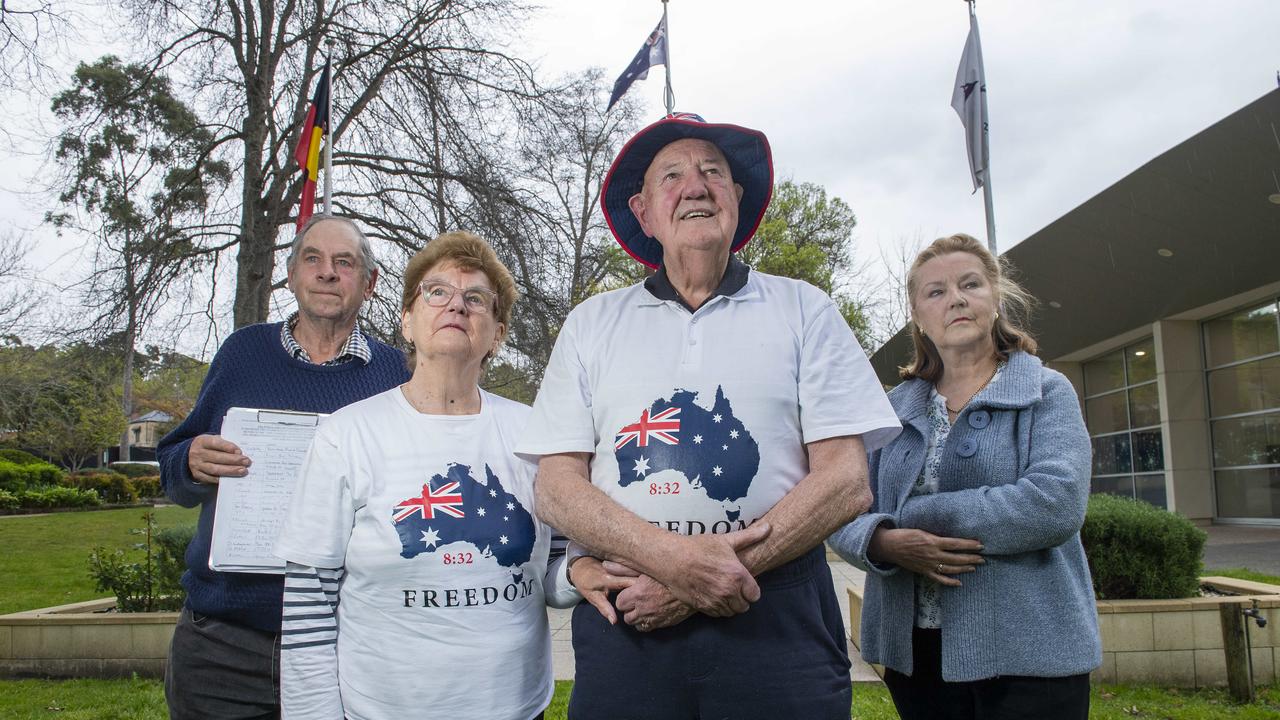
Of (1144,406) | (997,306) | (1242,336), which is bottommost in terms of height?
(997,306)

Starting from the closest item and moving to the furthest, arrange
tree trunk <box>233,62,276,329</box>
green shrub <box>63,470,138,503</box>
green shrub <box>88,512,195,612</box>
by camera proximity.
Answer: green shrub <box>88,512,195,612</box>
tree trunk <box>233,62,276,329</box>
green shrub <box>63,470,138,503</box>

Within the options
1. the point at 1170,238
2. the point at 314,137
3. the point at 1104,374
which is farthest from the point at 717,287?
the point at 1104,374

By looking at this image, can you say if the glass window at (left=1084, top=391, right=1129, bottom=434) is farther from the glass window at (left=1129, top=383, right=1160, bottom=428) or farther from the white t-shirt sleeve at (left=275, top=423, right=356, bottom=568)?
the white t-shirt sleeve at (left=275, top=423, right=356, bottom=568)

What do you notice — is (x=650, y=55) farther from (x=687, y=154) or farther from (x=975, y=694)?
(x=975, y=694)

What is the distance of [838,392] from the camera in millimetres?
2123

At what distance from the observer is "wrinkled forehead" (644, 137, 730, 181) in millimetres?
2439

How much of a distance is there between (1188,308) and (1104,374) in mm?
5674

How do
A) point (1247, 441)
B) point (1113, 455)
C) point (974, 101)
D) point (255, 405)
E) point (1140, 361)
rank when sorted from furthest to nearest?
1. point (1113, 455)
2. point (1140, 361)
3. point (1247, 441)
4. point (974, 101)
5. point (255, 405)

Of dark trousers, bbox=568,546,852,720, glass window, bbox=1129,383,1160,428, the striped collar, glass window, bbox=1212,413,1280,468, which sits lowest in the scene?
dark trousers, bbox=568,546,852,720

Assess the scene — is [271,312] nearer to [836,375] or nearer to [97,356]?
[97,356]

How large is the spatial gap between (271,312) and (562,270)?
3535 millimetres

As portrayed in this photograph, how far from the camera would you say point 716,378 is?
2.12m

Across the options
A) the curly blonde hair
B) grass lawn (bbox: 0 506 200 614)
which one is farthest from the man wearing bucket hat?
grass lawn (bbox: 0 506 200 614)

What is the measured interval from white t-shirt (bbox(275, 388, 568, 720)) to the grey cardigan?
97cm
